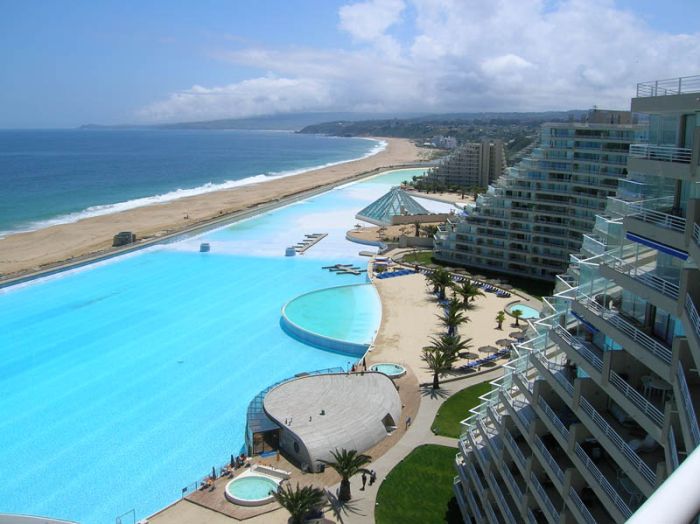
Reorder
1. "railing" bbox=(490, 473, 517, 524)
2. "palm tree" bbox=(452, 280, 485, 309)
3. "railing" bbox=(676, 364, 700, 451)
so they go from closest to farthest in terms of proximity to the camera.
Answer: "railing" bbox=(676, 364, 700, 451) → "railing" bbox=(490, 473, 517, 524) → "palm tree" bbox=(452, 280, 485, 309)

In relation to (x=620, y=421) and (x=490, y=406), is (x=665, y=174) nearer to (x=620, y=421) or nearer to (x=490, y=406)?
(x=620, y=421)

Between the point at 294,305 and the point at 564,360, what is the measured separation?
113 ft

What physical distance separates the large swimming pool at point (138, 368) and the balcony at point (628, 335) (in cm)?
1993

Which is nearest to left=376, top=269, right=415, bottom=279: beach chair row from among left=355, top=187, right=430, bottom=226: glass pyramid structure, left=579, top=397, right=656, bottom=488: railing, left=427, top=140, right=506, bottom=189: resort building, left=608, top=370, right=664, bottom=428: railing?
left=355, top=187, right=430, bottom=226: glass pyramid structure

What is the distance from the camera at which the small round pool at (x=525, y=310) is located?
45.9 m


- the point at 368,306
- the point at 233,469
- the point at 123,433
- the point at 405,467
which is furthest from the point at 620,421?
the point at 368,306

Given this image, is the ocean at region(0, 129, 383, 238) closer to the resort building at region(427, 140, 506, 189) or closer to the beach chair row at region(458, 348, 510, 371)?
the resort building at region(427, 140, 506, 189)

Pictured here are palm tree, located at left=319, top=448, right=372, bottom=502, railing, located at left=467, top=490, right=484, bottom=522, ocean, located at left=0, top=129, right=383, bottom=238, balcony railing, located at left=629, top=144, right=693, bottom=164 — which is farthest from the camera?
ocean, located at left=0, top=129, right=383, bottom=238

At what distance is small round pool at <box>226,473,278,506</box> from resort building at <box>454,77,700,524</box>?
1046cm

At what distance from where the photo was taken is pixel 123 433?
1213 inches

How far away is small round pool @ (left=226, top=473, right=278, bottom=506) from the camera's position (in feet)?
78.1

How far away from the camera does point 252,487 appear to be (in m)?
24.9

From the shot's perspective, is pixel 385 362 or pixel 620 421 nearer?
pixel 620 421

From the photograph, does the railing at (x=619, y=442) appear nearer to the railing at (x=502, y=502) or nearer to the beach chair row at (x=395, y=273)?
the railing at (x=502, y=502)
